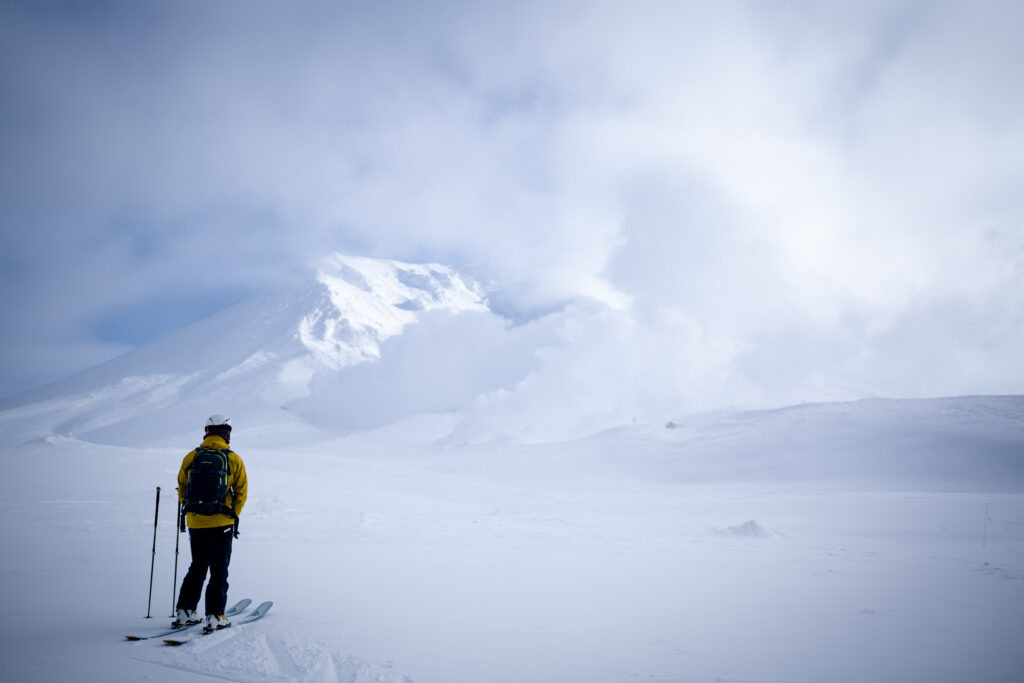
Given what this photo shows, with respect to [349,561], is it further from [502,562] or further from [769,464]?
[769,464]

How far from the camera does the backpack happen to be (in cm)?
577

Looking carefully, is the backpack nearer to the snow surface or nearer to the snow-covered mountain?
the snow surface

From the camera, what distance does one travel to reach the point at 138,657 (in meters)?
4.87

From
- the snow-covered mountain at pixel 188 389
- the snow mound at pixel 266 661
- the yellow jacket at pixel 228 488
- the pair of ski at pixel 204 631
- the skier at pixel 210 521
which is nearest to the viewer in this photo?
the snow mound at pixel 266 661

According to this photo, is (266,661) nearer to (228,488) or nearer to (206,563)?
(206,563)

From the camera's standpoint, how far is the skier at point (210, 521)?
5.72 metres

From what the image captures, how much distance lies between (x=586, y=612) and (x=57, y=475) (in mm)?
22659

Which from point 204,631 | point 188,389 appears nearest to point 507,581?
point 204,631

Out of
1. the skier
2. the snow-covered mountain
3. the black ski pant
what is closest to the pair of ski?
the skier

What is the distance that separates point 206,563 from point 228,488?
80cm

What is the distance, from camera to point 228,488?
594 cm

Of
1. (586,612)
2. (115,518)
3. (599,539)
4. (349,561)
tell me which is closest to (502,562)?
(349,561)

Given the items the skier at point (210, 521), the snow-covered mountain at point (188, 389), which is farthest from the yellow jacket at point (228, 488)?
the snow-covered mountain at point (188, 389)

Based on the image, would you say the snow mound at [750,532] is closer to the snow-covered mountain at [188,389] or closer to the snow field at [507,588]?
the snow field at [507,588]
